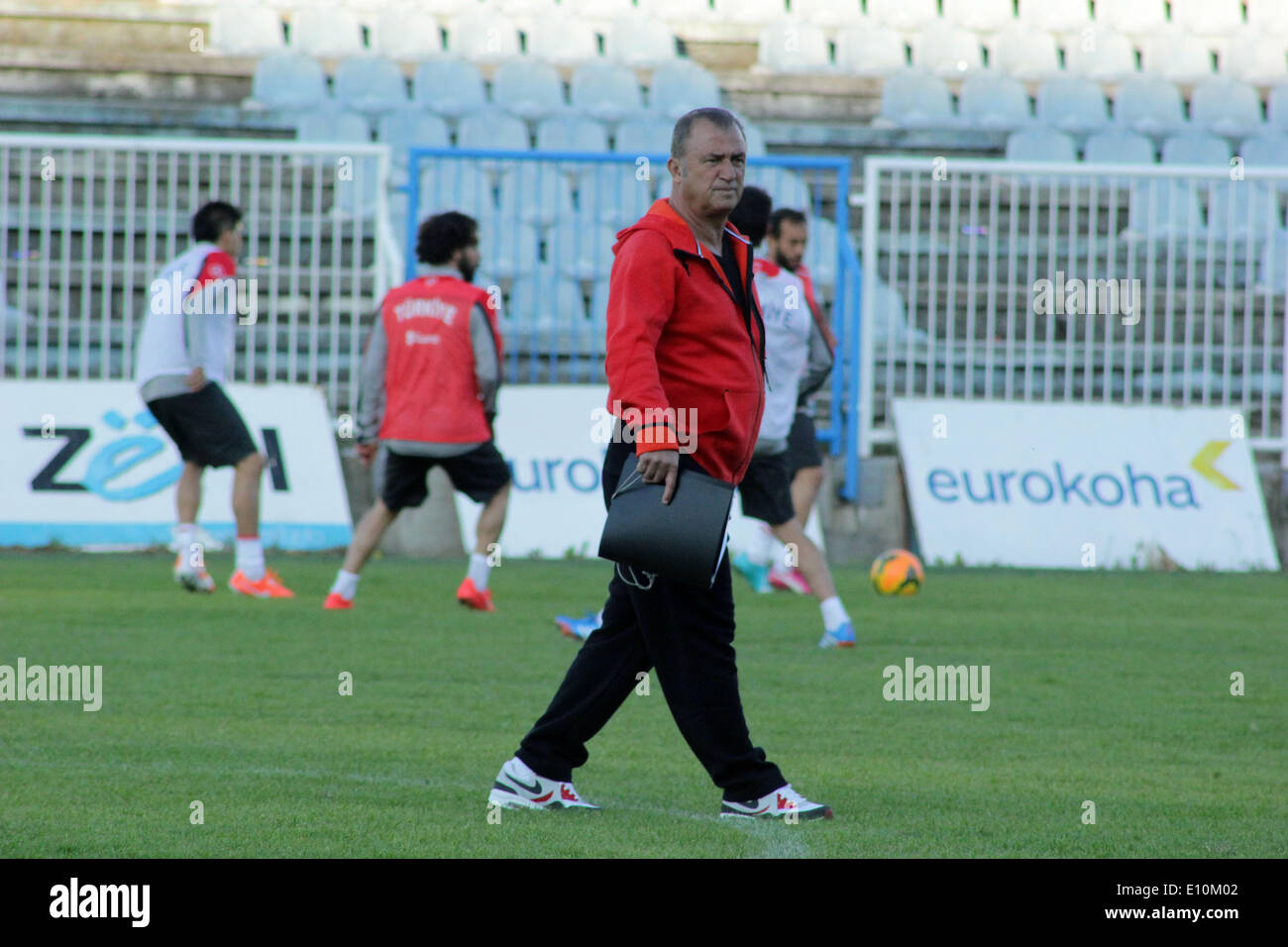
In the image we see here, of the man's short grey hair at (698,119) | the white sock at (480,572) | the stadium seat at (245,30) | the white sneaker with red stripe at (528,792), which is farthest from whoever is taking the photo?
the stadium seat at (245,30)

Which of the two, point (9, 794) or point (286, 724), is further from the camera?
point (286, 724)

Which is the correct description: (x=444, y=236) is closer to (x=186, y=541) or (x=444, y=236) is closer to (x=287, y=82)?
(x=186, y=541)

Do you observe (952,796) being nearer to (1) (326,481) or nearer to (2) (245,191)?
(1) (326,481)

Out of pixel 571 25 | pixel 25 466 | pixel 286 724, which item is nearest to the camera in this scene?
pixel 286 724

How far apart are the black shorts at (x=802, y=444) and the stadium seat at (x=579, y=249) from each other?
4.19m

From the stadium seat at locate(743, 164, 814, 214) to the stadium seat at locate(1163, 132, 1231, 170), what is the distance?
4596 mm

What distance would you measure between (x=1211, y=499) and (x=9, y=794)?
412 inches

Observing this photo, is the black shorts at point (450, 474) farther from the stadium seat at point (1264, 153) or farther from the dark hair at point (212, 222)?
the stadium seat at point (1264, 153)

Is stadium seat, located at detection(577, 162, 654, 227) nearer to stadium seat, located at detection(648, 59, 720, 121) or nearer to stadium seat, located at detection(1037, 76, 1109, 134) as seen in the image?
stadium seat, located at detection(648, 59, 720, 121)

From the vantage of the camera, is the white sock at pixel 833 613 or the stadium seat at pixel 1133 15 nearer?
the white sock at pixel 833 613

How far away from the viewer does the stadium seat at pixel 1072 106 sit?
59.0ft

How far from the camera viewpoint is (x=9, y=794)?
4.99m

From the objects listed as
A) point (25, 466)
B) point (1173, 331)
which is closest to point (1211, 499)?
point (1173, 331)

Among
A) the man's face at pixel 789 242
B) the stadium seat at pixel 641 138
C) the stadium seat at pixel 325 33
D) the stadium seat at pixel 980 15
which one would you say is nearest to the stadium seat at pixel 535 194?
the stadium seat at pixel 641 138
